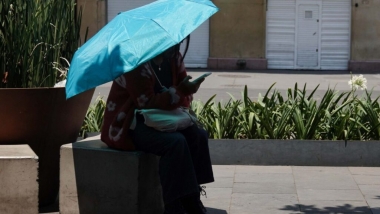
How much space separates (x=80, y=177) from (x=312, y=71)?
17.1 metres

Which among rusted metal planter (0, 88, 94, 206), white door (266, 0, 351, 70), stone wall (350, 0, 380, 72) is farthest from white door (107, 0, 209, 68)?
rusted metal planter (0, 88, 94, 206)

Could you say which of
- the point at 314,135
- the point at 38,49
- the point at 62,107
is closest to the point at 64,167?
the point at 62,107

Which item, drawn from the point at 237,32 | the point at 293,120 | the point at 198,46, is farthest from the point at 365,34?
the point at 293,120

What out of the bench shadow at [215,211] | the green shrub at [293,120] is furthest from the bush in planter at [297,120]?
the bench shadow at [215,211]

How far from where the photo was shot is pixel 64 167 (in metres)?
5.53

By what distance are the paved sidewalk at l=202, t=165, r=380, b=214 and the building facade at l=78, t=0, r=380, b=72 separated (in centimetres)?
1499

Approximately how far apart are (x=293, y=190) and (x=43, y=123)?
2.22 metres

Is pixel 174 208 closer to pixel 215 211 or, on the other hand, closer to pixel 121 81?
pixel 215 211

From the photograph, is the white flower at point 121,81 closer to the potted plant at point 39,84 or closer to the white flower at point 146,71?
the white flower at point 146,71

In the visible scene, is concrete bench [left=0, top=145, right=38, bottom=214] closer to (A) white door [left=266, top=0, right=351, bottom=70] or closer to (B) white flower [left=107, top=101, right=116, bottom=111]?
(B) white flower [left=107, top=101, right=116, bottom=111]

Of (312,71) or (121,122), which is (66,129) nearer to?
(121,122)

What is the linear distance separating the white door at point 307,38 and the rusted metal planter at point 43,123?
55.1 feet

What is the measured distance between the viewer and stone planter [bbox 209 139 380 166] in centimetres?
748

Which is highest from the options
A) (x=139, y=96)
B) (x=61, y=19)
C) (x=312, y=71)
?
(x=61, y=19)
